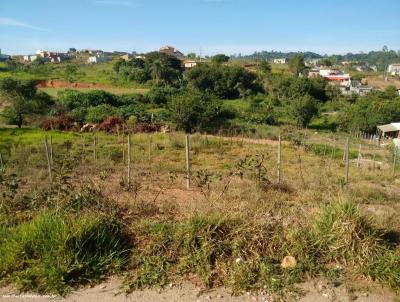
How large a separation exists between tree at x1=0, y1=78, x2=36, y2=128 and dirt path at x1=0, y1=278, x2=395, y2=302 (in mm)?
22808

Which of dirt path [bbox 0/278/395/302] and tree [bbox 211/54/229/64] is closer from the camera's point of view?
dirt path [bbox 0/278/395/302]

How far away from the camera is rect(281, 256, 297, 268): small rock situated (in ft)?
12.9

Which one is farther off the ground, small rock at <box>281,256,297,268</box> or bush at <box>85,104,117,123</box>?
small rock at <box>281,256,297,268</box>

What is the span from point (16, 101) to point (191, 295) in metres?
23.7

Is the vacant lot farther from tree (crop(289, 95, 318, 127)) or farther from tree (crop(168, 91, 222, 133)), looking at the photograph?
tree (crop(289, 95, 318, 127))

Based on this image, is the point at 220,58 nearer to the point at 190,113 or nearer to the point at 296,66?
the point at 296,66

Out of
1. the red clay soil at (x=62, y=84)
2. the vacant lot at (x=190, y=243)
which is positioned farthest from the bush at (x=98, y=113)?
the vacant lot at (x=190, y=243)

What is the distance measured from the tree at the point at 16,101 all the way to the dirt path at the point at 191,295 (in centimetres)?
2281

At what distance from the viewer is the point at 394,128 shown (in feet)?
103

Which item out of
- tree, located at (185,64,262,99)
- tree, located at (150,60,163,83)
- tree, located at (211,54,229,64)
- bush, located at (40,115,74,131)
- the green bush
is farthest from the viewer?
tree, located at (211,54,229,64)

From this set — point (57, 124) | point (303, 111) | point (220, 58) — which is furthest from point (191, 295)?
point (220, 58)

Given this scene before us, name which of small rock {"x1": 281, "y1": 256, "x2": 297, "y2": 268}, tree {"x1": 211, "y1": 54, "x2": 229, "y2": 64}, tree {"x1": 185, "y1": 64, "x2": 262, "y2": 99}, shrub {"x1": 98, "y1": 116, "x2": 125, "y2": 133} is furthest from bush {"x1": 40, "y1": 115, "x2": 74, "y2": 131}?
tree {"x1": 211, "y1": 54, "x2": 229, "y2": 64}

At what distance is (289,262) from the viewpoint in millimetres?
3969

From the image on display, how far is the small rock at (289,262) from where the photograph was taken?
3.94 meters
